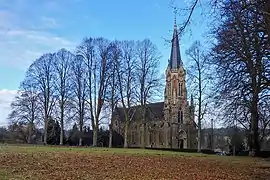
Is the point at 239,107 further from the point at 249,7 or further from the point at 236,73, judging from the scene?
the point at 249,7

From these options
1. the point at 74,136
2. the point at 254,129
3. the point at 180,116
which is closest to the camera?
the point at 254,129

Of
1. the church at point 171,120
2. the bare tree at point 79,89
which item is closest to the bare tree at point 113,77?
the bare tree at point 79,89

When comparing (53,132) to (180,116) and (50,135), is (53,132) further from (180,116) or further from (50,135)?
(180,116)

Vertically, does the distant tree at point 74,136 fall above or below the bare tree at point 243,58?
below

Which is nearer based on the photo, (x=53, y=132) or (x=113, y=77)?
(x=113, y=77)

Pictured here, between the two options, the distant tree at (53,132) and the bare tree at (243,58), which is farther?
the distant tree at (53,132)

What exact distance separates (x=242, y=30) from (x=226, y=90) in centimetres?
635

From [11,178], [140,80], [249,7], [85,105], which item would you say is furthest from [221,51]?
[85,105]

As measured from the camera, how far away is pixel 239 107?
26.7 m

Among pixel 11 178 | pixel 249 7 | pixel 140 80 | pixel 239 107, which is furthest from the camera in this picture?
pixel 140 80

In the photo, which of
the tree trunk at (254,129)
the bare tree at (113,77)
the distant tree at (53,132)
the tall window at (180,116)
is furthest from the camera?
the tall window at (180,116)

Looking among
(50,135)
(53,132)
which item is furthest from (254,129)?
(50,135)

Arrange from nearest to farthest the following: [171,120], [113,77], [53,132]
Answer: [113,77] < [53,132] < [171,120]

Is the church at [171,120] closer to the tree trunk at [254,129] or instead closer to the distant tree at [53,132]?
the distant tree at [53,132]
